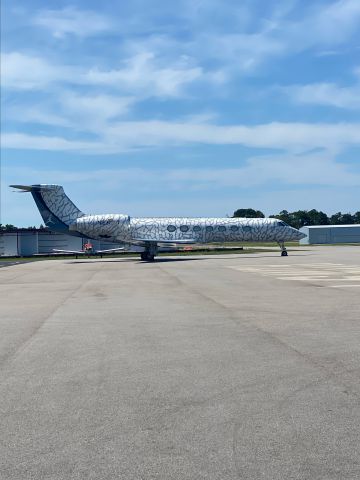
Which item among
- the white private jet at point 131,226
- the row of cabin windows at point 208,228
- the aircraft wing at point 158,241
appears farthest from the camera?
the row of cabin windows at point 208,228

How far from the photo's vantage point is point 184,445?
490 cm

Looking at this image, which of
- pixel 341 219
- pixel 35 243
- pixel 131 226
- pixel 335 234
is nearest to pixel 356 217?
pixel 341 219

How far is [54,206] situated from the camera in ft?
158

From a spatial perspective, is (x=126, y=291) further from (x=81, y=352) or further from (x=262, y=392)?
(x=262, y=392)

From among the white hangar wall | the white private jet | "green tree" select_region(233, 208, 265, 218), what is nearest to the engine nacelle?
the white private jet

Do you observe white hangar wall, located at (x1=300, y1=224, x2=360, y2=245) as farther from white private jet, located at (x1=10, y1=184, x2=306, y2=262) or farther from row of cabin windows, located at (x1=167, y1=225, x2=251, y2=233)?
white private jet, located at (x1=10, y1=184, x2=306, y2=262)

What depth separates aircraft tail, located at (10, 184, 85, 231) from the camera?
1892 inches

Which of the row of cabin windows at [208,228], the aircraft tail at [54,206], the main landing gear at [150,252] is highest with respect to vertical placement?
the aircraft tail at [54,206]

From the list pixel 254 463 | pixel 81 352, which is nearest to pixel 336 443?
pixel 254 463

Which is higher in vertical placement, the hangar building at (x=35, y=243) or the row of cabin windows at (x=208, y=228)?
the row of cabin windows at (x=208, y=228)

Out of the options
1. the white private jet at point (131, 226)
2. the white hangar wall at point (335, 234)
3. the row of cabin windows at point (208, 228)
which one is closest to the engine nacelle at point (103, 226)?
the white private jet at point (131, 226)

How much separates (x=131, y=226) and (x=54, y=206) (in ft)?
21.1

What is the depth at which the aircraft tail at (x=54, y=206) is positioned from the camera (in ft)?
158

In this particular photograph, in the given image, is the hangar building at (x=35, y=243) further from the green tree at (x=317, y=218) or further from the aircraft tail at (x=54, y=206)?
the green tree at (x=317, y=218)
